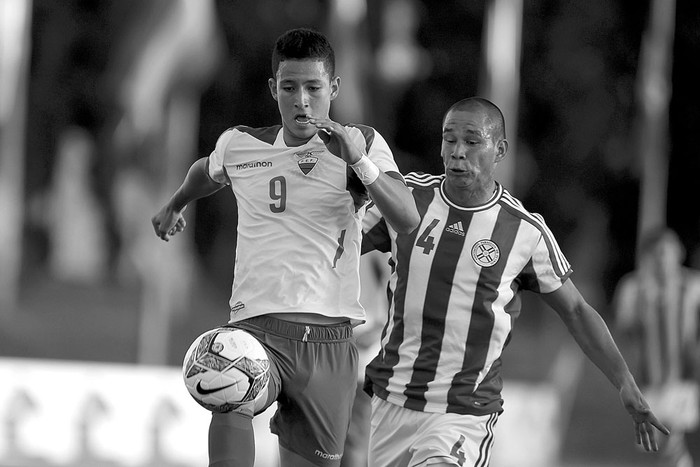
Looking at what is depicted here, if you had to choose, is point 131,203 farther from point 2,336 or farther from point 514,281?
point 514,281

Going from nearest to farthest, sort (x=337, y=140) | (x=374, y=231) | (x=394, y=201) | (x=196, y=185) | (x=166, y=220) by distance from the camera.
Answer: (x=337, y=140)
(x=394, y=201)
(x=374, y=231)
(x=196, y=185)
(x=166, y=220)

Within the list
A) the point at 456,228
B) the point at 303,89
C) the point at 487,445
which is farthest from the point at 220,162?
the point at 487,445

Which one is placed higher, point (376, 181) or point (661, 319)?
point (376, 181)

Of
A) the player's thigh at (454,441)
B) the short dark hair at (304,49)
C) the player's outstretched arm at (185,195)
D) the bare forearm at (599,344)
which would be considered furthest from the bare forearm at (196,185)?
the bare forearm at (599,344)

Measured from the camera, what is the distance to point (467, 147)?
4629 mm

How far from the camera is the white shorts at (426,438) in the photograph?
4.54 m

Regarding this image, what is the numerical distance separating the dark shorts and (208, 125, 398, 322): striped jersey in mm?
77

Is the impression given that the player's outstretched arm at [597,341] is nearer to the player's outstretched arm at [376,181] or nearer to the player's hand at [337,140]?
the player's outstretched arm at [376,181]

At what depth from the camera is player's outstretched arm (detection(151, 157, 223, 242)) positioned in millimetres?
4941

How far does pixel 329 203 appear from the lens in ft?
14.9

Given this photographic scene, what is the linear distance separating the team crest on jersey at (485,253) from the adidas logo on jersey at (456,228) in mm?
79

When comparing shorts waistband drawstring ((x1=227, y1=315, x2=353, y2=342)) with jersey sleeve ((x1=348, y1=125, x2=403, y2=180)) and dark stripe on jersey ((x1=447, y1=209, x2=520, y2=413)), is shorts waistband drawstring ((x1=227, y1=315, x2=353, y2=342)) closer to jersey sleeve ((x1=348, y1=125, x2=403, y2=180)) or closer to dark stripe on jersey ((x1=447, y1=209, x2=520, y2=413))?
dark stripe on jersey ((x1=447, y1=209, x2=520, y2=413))

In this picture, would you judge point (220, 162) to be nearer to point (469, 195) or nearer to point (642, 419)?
point (469, 195)

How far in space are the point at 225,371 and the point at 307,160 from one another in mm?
904
